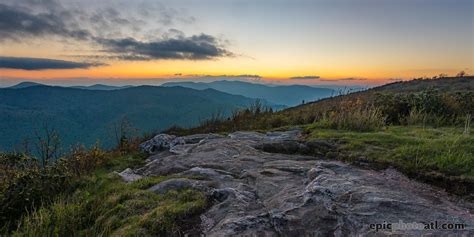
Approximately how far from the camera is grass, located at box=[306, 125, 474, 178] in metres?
5.24

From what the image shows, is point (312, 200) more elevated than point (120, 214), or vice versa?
point (312, 200)

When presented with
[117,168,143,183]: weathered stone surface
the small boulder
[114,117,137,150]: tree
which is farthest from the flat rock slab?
[114,117,137,150]: tree

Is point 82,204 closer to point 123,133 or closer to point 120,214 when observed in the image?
point 120,214

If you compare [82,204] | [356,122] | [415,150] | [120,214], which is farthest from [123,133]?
[415,150]

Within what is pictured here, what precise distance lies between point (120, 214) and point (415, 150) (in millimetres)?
5507

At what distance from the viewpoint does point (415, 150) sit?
610 cm

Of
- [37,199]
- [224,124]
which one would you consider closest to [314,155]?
[37,199]

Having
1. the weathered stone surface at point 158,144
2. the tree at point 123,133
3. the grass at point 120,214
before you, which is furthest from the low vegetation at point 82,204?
the tree at point 123,133

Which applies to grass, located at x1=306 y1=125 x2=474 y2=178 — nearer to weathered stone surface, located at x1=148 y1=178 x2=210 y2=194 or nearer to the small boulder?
weathered stone surface, located at x1=148 y1=178 x2=210 y2=194

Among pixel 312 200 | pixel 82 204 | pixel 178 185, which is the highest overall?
pixel 312 200

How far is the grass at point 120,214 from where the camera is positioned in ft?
13.3

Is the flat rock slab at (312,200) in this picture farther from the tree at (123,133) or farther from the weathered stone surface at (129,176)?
the tree at (123,133)

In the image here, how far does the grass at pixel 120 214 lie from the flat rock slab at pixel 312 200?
0.33 meters

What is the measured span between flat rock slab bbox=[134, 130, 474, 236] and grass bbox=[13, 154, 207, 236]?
1.10 ft
